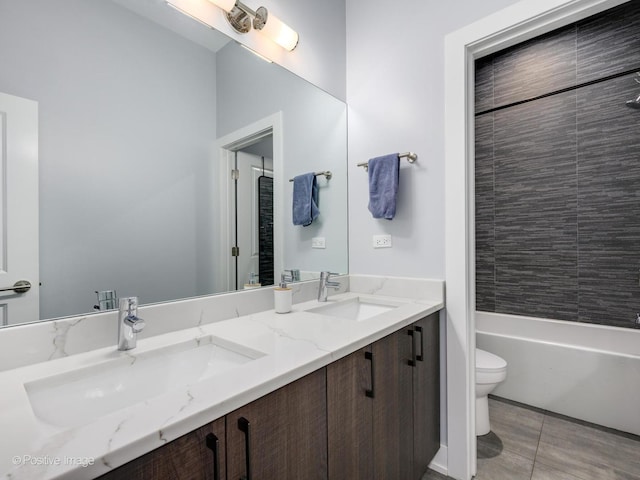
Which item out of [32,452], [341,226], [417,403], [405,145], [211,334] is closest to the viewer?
[32,452]

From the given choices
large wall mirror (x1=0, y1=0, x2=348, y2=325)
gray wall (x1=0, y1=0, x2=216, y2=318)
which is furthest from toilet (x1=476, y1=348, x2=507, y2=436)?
gray wall (x1=0, y1=0, x2=216, y2=318)

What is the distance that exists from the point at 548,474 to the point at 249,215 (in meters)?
1.87

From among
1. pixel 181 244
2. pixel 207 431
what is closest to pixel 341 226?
pixel 181 244

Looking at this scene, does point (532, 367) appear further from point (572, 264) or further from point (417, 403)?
point (417, 403)

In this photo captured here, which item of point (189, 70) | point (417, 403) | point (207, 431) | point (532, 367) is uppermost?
point (189, 70)

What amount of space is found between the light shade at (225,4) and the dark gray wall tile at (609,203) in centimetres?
227

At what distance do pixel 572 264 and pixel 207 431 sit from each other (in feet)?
8.21

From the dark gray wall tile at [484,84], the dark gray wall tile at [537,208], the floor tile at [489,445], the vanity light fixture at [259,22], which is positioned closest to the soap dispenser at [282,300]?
the vanity light fixture at [259,22]

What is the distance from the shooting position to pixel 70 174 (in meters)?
0.94

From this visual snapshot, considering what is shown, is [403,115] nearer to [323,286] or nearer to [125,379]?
[323,286]

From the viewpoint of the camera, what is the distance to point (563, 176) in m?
2.20

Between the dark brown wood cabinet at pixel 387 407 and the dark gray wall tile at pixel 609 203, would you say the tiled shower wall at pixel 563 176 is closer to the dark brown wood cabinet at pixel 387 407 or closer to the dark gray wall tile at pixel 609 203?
the dark gray wall tile at pixel 609 203

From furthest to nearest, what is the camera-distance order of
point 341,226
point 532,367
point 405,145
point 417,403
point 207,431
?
point 532,367 → point 341,226 → point 405,145 → point 417,403 → point 207,431

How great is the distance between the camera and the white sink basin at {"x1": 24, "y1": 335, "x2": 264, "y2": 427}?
0.72 m
